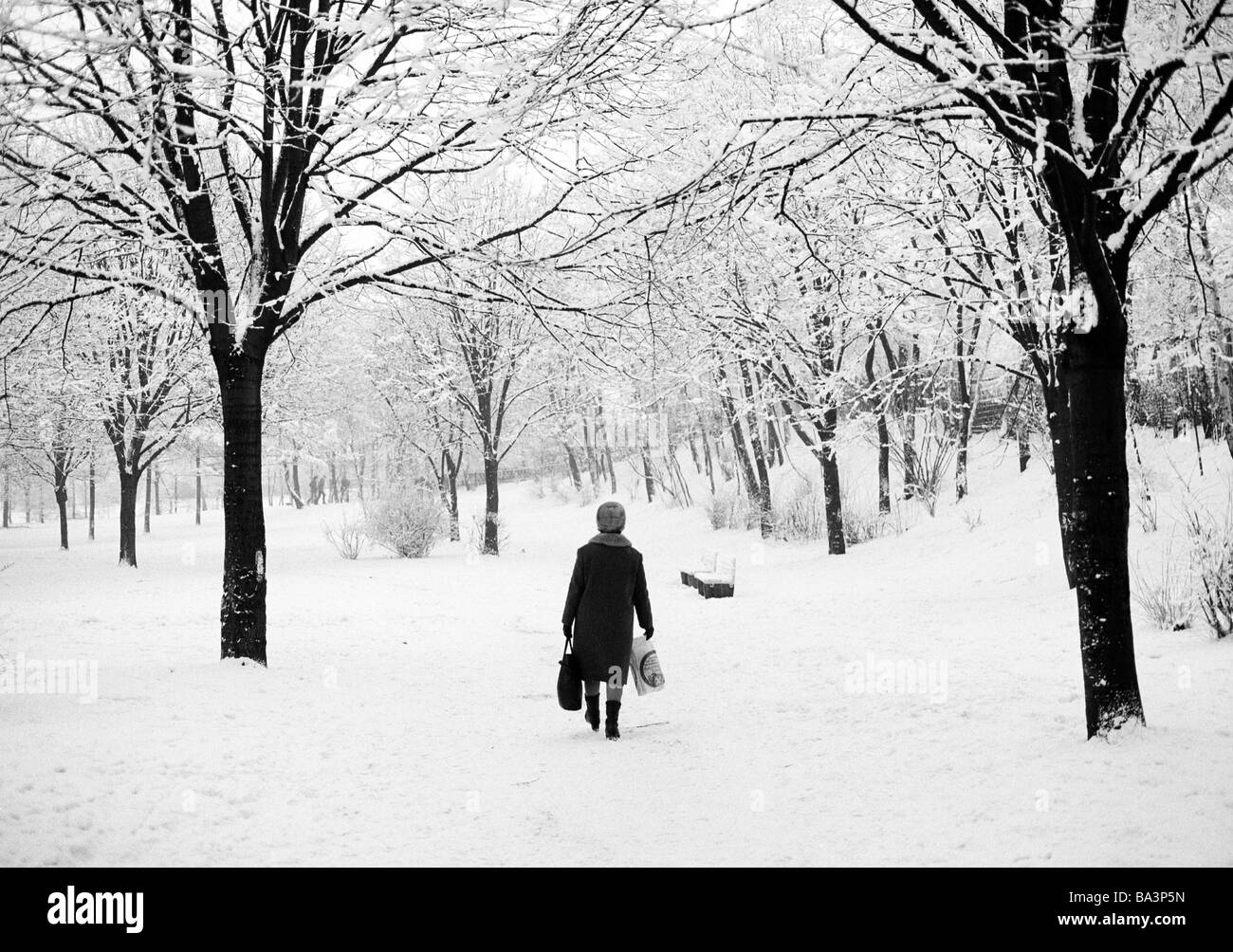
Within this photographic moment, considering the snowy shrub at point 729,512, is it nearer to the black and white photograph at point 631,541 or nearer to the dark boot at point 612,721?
the black and white photograph at point 631,541

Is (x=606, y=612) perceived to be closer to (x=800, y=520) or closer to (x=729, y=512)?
(x=800, y=520)

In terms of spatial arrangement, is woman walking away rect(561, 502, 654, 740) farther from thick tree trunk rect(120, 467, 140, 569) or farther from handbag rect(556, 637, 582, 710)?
thick tree trunk rect(120, 467, 140, 569)

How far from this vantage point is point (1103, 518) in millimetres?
4145

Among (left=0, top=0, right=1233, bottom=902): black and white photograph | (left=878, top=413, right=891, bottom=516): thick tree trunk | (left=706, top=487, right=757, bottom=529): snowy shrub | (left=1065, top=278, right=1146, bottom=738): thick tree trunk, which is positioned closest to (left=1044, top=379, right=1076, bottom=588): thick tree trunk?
(left=0, top=0, right=1233, bottom=902): black and white photograph

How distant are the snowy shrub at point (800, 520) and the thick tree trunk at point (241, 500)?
14662 mm

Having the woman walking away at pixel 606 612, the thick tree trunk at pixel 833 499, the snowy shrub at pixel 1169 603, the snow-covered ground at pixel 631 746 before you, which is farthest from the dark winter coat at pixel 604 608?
the thick tree trunk at pixel 833 499

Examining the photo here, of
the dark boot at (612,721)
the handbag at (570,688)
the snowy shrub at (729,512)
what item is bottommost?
the dark boot at (612,721)

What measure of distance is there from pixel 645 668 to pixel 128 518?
1814 centimetres

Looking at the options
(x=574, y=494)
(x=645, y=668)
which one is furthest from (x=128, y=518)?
(x=574, y=494)

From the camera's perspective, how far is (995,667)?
664 centimetres

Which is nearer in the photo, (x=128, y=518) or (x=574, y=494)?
(x=128, y=518)

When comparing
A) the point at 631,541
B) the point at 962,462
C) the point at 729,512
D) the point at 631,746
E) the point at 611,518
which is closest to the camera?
the point at 631,746

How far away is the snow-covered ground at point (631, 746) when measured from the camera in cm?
350

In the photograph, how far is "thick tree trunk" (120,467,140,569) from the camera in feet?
60.2
